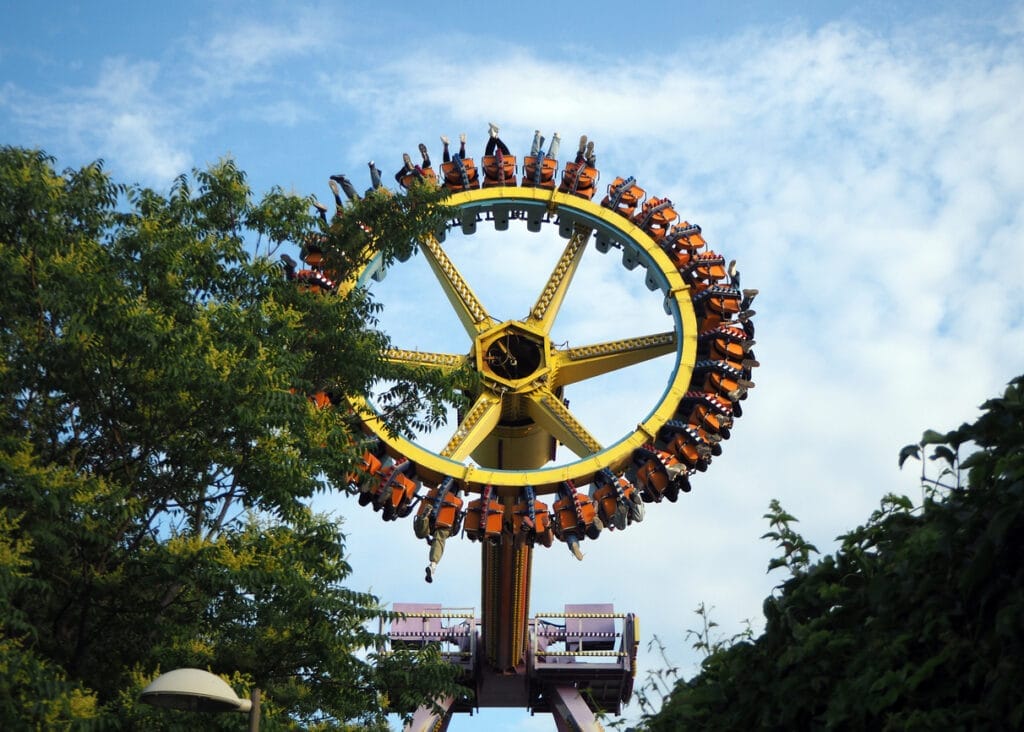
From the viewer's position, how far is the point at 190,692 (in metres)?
11.4

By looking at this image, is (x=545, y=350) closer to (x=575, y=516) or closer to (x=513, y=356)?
(x=513, y=356)

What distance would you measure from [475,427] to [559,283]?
12.0 ft

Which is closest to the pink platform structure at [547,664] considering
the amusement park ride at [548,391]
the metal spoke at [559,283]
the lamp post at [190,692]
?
the amusement park ride at [548,391]

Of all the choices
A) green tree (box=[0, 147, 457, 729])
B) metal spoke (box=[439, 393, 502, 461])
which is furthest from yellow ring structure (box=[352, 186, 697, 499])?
green tree (box=[0, 147, 457, 729])

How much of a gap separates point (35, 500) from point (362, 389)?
601 centimetres

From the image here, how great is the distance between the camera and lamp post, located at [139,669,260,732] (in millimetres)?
11430

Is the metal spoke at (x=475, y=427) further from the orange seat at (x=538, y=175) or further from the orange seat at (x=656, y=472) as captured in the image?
the orange seat at (x=538, y=175)

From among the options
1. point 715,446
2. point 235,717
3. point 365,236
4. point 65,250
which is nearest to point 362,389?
point 365,236

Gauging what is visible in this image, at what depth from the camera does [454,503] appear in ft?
82.3

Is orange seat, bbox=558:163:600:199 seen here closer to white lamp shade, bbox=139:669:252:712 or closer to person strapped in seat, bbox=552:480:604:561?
person strapped in seat, bbox=552:480:604:561

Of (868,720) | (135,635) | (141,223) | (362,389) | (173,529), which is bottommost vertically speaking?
(868,720)

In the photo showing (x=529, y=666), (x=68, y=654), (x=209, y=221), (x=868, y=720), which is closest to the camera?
(x=868, y=720)

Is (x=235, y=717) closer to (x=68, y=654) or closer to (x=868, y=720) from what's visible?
(x=68, y=654)

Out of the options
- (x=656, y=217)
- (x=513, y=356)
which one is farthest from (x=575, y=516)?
(x=656, y=217)
